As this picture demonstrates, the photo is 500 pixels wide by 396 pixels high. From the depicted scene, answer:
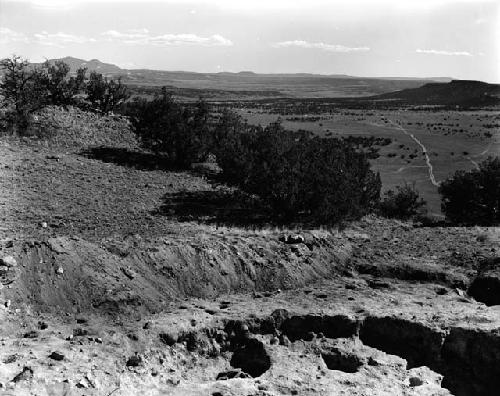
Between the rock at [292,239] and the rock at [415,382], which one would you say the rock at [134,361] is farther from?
the rock at [292,239]

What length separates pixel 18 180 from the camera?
1650cm

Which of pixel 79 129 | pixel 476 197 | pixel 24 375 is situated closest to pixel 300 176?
pixel 476 197

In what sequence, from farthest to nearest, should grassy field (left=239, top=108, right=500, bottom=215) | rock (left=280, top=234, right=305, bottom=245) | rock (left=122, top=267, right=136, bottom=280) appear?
grassy field (left=239, top=108, right=500, bottom=215) < rock (left=280, top=234, right=305, bottom=245) < rock (left=122, top=267, right=136, bottom=280)

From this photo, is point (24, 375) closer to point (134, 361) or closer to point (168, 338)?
point (134, 361)

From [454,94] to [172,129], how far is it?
152 m

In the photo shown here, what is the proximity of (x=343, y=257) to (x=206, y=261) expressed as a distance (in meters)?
4.06

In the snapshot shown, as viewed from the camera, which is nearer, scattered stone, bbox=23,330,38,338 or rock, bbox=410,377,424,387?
scattered stone, bbox=23,330,38,338

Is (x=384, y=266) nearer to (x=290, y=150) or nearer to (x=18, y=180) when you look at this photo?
(x=290, y=150)

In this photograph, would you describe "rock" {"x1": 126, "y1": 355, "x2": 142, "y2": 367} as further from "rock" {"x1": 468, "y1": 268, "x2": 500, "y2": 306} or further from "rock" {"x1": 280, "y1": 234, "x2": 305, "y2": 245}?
"rock" {"x1": 468, "y1": 268, "x2": 500, "y2": 306}

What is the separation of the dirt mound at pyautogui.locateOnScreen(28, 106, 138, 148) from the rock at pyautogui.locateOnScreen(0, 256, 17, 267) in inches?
511

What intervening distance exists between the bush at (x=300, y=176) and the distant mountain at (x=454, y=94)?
383ft

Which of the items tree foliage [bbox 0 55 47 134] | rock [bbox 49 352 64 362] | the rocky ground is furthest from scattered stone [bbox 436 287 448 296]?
tree foliage [bbox 0 55 47 134]

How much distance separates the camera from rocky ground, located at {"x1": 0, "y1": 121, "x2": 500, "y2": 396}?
8859 mm

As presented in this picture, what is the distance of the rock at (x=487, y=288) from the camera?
42.0 ft
